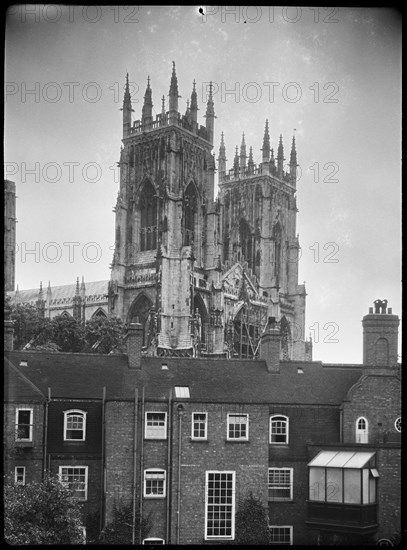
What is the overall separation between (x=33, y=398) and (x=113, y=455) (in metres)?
2.72

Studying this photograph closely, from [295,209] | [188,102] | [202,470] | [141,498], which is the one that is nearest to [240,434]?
[202,470]

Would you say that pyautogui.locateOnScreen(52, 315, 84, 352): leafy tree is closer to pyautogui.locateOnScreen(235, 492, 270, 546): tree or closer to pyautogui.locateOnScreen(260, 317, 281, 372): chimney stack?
pyautogui.locateOnScreen(260, 317, 281, 372): chimney stack

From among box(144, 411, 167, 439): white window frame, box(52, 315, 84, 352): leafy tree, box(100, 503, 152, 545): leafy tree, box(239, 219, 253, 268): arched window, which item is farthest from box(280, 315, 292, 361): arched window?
box(100, 503, 152, 545): leafy tree

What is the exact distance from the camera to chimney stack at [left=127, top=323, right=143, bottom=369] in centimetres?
2664

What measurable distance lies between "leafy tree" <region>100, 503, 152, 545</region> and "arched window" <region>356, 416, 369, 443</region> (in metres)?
6.55

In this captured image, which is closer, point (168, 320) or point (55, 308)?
point (168, 320)

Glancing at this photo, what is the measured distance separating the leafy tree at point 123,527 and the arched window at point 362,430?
258 inches

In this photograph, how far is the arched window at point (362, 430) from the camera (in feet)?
85.1

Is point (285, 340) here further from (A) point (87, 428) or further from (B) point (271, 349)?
(A) point (87, 428)

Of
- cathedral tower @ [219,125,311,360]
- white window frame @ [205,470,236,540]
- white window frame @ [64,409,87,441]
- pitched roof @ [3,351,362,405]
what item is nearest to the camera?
white window frame @ [205,470,236,540]

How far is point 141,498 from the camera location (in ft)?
79.5

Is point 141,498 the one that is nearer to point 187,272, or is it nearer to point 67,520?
point 67,520

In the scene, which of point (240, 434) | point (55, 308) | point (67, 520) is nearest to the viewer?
point (67, 520)

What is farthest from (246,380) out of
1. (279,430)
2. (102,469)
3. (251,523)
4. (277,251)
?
(277,251)
